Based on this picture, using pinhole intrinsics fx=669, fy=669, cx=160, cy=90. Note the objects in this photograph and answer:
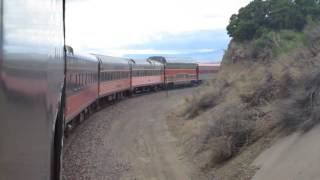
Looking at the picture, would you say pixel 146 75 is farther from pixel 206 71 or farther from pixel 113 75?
pixel 206 71

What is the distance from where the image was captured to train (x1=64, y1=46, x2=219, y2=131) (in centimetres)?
2282

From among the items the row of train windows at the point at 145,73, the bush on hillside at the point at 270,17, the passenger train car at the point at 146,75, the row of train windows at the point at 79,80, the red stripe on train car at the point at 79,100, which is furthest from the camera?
the passenger train car at the point at 146,75

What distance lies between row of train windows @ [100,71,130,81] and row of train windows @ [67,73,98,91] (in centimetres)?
401

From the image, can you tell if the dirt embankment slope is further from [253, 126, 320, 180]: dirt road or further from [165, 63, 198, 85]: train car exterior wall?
[165, 63, 198, 85]: train car exterior wall

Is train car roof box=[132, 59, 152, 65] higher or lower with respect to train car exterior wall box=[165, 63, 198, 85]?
higher

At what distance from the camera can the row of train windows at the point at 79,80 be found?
2087 centimetres

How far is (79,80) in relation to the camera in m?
25.1

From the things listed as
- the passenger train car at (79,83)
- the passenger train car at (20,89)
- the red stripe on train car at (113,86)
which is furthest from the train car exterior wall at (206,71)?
the passenger train car at (20,89)

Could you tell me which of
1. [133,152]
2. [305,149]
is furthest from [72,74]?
[305,149]

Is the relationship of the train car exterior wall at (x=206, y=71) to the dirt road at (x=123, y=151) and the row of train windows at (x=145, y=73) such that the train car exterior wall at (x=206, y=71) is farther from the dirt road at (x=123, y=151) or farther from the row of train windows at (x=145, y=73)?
the dirt road at (x=123, y=151)

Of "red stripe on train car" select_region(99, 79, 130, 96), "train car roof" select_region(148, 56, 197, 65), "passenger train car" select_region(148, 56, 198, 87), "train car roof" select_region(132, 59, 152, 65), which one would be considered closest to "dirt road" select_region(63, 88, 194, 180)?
"red stripe on train car" select_region(99, 79, 130, 96)

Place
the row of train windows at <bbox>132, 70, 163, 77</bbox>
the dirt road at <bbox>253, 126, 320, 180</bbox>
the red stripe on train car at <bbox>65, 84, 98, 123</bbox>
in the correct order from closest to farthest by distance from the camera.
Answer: the dirt road at <bbox>253, 126, 320, 180</bbox>
the red stripe on train car at <bbox>65, 84, 98, 123</bbox>
the row of train windows at <bbox>132, 70, 163, 77</bbox>

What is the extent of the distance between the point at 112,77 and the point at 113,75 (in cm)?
52

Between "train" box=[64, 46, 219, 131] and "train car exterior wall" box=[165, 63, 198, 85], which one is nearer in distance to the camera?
"train" box=[64, 46, 219, 131]
